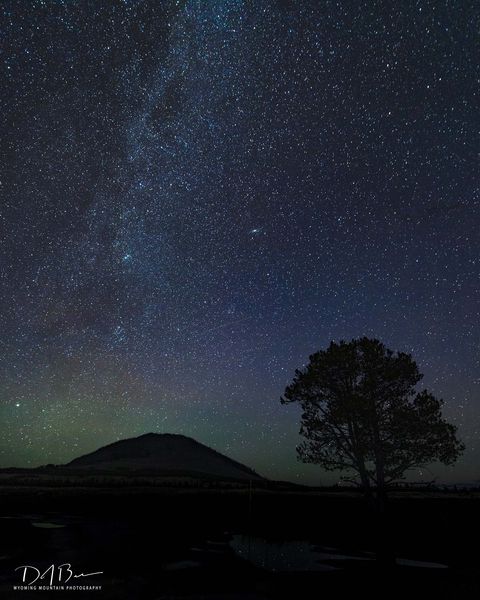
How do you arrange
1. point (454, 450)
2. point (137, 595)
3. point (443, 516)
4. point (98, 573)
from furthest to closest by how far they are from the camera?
point (454, 450), point (443, 516), point (98, 573), point (137, 595)

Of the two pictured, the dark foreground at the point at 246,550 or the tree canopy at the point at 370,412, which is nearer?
the dark foreground at the point at 246,550

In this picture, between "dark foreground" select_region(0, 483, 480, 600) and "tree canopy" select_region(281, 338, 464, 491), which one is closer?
"dark foreground" select_region(0, 483, 480, 600)

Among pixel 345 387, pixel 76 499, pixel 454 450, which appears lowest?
pixel 76 499

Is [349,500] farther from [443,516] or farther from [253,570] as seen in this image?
[253,570]

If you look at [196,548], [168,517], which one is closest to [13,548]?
[196,548]

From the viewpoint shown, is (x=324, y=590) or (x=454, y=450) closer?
(x=324, y=590)

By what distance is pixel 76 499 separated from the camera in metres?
37.4

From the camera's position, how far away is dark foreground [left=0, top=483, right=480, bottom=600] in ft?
35.0

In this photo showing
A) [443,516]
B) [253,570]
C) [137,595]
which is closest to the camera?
[137,595]

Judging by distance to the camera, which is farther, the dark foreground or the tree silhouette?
the tree silhouette

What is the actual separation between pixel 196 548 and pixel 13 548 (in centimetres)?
651

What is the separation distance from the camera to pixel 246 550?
16.3 meters

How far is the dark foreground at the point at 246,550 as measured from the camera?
35.0ft

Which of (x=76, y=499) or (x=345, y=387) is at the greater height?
(x=345, y=387)
